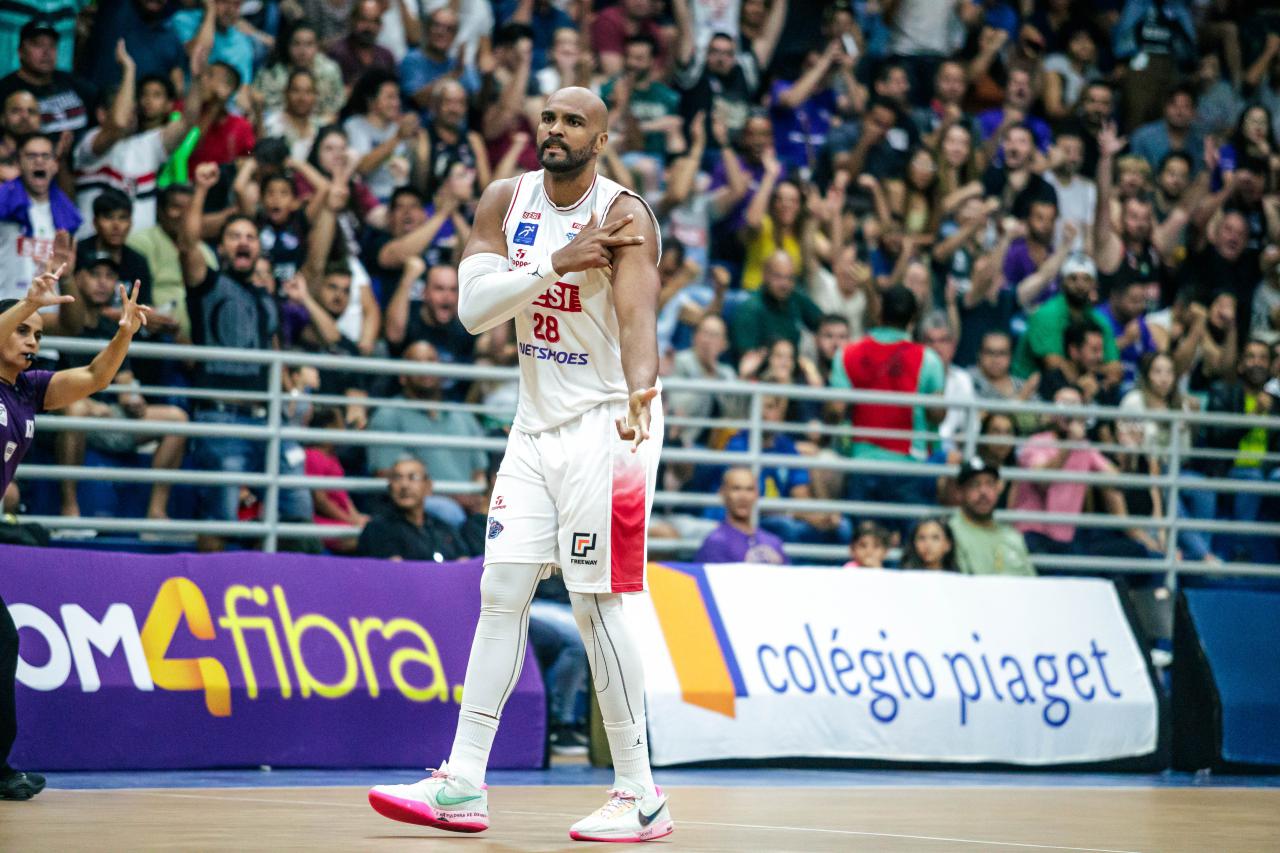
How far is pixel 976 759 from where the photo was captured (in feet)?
40.6

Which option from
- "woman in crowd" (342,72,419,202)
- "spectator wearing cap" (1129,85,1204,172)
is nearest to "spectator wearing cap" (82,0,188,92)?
"woman in crowd" (342,72,419,202)

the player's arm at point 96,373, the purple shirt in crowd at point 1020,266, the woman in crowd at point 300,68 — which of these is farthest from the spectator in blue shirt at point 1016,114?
the player's arm at point 96,373

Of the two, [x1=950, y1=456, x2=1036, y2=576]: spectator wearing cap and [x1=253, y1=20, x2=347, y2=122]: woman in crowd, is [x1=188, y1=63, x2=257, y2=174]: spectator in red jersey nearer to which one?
[x1=253, y1=20, x2=347, y2=122]: woman in crowd

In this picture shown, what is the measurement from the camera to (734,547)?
1267 cm

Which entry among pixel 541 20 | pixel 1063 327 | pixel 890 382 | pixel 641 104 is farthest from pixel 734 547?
pixel 541 20

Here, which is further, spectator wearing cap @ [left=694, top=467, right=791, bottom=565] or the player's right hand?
spectator wearing cap @ [left=694, top=467, right=791, bottom=565]

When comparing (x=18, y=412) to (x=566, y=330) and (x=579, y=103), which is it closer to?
(x=566, y=330)

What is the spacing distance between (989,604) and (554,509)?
624cm

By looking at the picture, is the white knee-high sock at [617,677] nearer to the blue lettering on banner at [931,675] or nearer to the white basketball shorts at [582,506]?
the white basketball shorts at [582,506]

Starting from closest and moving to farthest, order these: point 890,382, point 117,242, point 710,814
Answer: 1. point 710,814
2. point 117,242
3. point 890,382

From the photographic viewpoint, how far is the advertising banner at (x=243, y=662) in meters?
9.70

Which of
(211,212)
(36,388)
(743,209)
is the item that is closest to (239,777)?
(36,388)

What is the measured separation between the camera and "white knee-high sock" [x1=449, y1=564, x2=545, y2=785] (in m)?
7.11

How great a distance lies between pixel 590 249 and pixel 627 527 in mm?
1078
